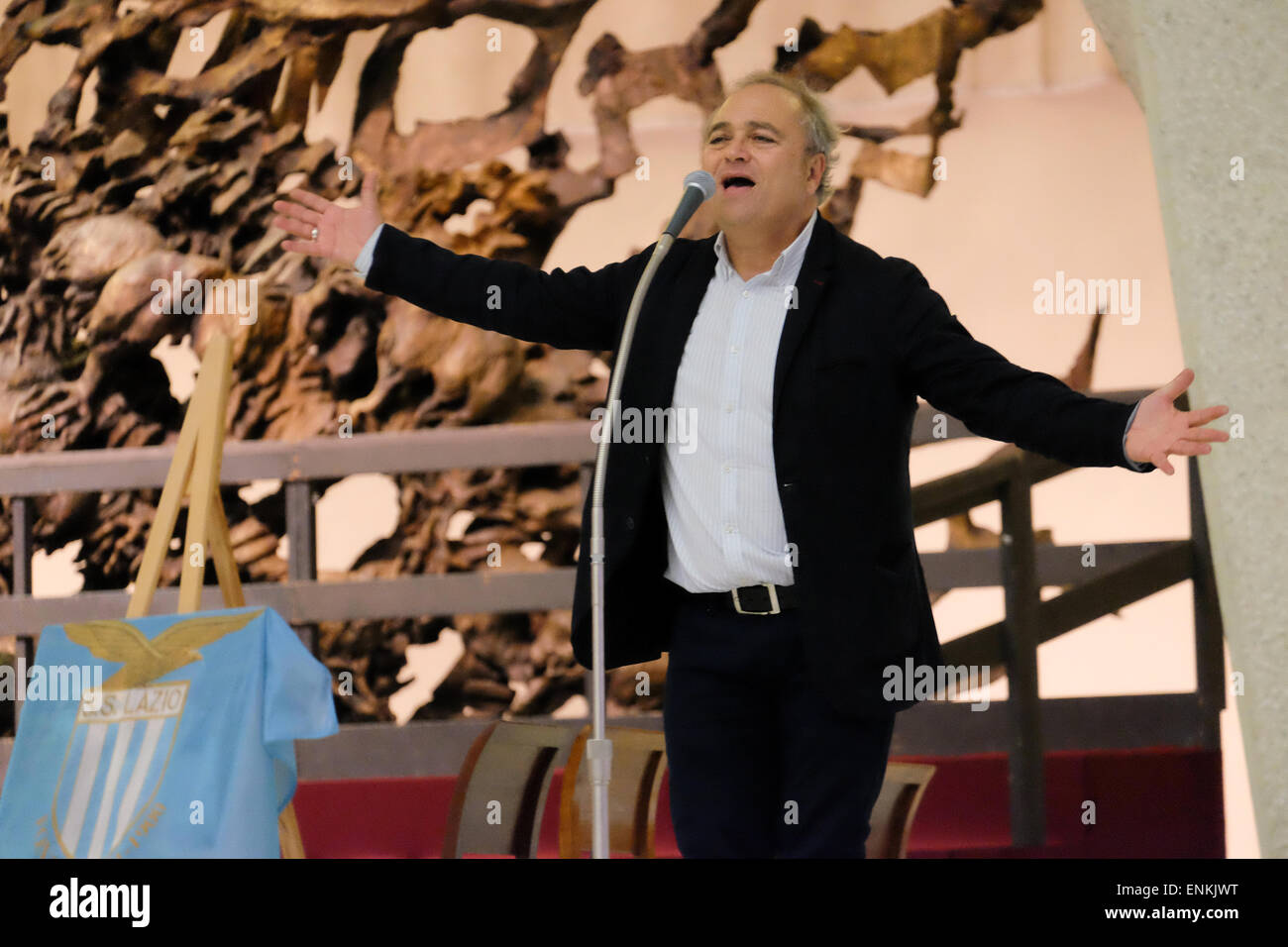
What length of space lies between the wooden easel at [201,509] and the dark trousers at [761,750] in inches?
46.7

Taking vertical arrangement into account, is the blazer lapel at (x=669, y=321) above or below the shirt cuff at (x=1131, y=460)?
above

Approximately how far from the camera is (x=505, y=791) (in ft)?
10.2

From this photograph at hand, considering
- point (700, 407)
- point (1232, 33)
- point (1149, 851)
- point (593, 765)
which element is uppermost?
point (1232, 33)

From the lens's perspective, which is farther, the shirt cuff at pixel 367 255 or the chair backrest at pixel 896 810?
the chair backrest at pixel 896 810

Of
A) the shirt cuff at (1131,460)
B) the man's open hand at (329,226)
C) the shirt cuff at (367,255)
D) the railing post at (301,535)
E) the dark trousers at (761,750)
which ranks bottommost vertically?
the dark trousers at (761,750)

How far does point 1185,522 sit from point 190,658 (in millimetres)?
3510

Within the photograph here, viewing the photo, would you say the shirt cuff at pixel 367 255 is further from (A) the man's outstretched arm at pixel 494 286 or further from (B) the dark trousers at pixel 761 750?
(B) the dark trousers at pixel 761 750

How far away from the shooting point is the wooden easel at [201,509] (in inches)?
110

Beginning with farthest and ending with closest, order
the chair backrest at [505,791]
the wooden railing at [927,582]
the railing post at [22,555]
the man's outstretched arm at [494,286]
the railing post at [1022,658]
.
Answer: the railing post at [22,555]
the wooden railing at [927,582]
the railing post at [1022,658]
the chair backrest at [505,791]
the man's outstretched arm at [494,286]

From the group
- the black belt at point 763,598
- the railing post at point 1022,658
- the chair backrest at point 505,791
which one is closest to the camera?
the black belt at point 763,598

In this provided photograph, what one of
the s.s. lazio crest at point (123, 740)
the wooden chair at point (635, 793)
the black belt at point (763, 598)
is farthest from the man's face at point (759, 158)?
the wooden chair at point (635, 793)

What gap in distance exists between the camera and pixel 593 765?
66.6 inches
